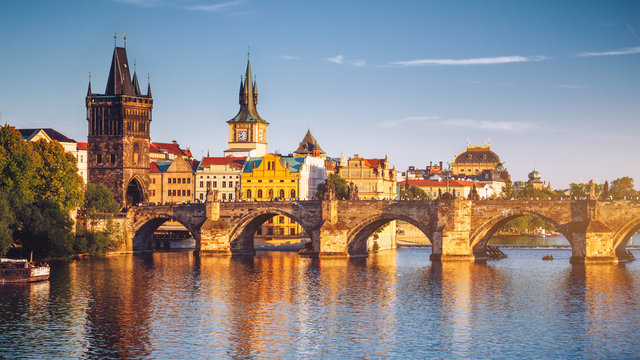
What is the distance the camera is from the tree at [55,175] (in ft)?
321

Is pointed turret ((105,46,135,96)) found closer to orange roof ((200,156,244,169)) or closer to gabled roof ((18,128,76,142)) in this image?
gabled roof ((18,128,76,142))

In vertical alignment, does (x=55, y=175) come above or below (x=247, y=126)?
below

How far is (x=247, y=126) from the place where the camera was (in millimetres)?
159250

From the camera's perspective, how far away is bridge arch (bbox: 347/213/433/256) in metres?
99.9

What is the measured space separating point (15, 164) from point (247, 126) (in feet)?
230

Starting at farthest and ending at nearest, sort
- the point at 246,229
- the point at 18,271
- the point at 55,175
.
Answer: the point at 246,229
the point at 55,175
the point at 18,271

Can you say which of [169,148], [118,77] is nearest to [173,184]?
[118,77]

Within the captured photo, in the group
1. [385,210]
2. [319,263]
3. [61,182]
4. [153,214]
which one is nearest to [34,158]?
[61,182]

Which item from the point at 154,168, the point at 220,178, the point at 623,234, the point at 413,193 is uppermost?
the point at 154,168

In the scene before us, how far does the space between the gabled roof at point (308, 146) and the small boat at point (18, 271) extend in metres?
101

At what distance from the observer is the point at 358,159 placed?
15225cm

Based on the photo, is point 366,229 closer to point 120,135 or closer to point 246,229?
point 246,229

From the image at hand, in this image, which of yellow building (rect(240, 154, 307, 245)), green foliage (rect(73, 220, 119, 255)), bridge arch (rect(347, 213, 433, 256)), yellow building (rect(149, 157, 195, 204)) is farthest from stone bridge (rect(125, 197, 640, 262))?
yellow building (rect(149, 157, 195, 204))

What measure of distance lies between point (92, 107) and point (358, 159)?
153 ft
